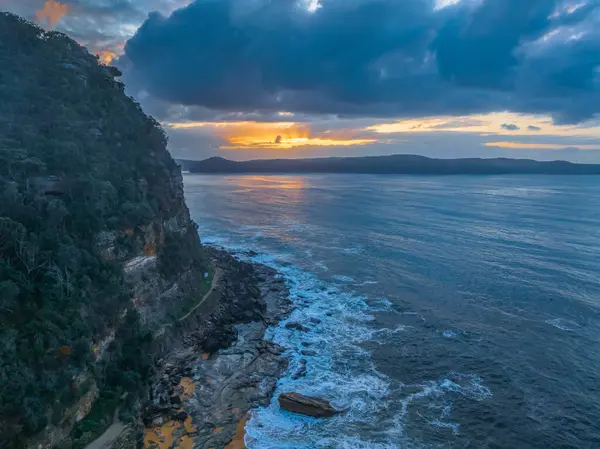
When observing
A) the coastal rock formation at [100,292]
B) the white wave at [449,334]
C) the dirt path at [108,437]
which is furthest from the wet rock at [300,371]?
the white wave at [449,334]

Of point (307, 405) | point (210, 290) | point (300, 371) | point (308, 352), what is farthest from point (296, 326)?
point (307, 405)

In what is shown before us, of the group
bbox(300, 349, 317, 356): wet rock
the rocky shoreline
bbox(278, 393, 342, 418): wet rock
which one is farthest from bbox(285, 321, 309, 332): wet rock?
bbox(278, 393, 342, 418): wet rock

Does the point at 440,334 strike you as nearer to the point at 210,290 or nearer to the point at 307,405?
the point at 307,405

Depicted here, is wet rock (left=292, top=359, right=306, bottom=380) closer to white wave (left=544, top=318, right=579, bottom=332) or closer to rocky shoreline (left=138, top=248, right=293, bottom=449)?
rocky shoreline (left=138, top=248, right=293, bottom=449)

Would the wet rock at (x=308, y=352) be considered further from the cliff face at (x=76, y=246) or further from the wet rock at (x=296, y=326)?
the cliff face at (x=76, y=246)

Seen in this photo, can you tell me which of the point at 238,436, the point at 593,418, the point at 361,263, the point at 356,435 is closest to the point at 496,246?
the point at 361,263

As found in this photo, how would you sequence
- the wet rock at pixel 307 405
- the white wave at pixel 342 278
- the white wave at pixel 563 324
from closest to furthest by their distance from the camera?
1. the wet rock at pixel 307 405
2. the white wave at pixel 563 324
3. the white wave at pixel 342 278

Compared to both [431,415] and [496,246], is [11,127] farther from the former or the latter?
[496,246]
